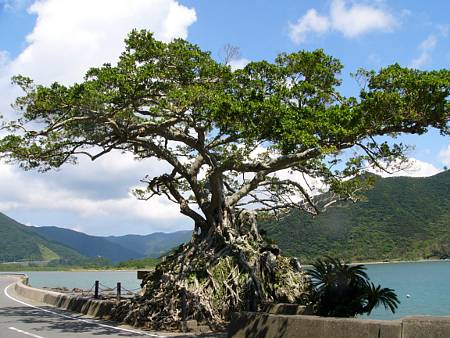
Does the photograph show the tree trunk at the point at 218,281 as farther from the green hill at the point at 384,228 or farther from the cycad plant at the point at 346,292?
the green hill at the point at 384,228

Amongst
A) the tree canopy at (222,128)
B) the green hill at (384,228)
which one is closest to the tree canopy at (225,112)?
the tree canopy at (222,128)

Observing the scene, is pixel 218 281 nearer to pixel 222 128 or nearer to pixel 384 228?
pixel 222 128

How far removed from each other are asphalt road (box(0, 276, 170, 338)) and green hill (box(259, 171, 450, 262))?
58231 millimetres

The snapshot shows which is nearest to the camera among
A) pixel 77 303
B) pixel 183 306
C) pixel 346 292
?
pixel 346 292

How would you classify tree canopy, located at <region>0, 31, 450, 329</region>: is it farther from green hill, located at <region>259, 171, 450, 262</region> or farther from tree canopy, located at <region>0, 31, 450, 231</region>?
green hill, located at <region>259, 171, 450, 262</region>

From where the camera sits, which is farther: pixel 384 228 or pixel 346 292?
pixel 384 228

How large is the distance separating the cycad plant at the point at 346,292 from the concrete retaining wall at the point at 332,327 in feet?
7.28

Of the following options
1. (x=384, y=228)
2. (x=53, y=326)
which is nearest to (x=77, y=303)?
(x=53, y=326)

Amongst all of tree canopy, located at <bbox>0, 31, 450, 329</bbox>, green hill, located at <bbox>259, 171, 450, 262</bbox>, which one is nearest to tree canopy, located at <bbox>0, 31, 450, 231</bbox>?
tree canopy, located at <bbox>0, 31, 450, 329</bbox>

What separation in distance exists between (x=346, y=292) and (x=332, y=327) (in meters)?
3.01

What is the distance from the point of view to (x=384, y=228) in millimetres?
95500

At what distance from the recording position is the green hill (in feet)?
278

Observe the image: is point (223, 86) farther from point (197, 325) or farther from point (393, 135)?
point (197, 325)

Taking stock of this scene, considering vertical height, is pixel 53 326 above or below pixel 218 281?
below
